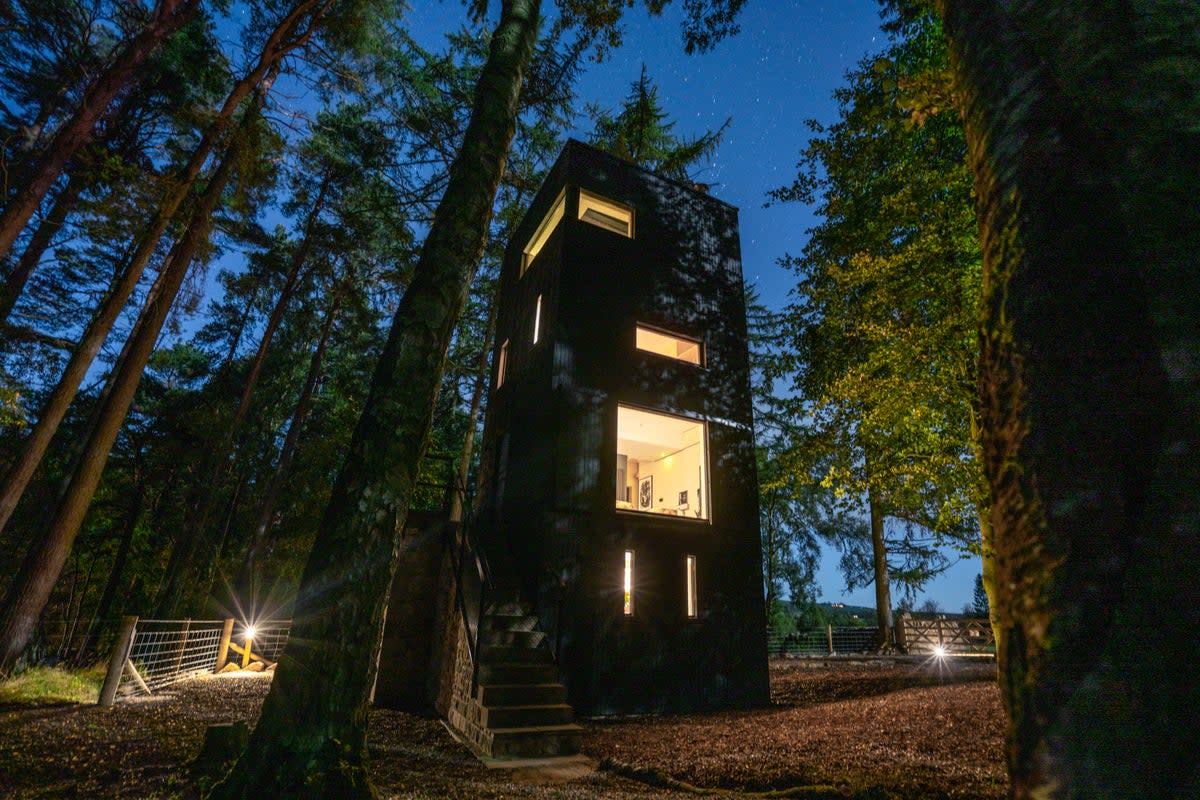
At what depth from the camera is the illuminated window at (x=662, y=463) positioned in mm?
11047

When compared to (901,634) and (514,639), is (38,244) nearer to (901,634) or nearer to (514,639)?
(514,639)

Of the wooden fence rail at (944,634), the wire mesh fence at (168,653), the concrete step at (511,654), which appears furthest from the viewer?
the wooden fence rail at (944,634)

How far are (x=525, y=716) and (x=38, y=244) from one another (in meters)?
16.5

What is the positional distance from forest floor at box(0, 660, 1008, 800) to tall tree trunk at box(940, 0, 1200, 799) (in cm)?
402

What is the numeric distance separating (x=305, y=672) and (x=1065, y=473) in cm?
383

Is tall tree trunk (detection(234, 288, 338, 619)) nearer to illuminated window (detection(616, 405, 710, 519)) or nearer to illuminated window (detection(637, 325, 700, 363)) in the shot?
illuminated window (detection(616, 405, 710, 519))

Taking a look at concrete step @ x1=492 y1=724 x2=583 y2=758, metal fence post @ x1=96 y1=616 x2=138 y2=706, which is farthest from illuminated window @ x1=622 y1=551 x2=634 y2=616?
metal fence post @ x1=96 y1=616 x2=138 y2=706

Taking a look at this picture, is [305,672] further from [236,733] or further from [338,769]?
[236,733]

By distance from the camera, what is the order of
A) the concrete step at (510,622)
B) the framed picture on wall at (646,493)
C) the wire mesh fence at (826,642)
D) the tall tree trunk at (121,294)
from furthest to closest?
the wire mesh fence at (826,642)
the framed picture on wall at (646,493)
the tall tree trunk at (121,294)
the concrete step at (510,622)

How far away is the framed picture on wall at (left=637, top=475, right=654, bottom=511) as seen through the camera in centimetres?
1603

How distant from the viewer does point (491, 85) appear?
5141 millimetres

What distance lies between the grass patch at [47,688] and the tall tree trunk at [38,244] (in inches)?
287

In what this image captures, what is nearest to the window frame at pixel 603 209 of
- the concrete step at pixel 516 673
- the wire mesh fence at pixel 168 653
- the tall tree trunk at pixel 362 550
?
the tall tree trunk at pixel 362 550

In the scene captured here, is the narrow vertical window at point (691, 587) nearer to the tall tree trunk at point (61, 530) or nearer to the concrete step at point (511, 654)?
the concrete step at point (511, 654)
